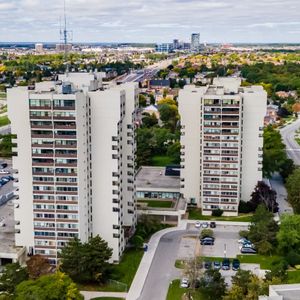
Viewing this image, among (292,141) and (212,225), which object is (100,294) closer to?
(212,225)

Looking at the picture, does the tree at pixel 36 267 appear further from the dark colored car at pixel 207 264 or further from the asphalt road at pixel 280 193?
the asphalt road at pixel 280 193

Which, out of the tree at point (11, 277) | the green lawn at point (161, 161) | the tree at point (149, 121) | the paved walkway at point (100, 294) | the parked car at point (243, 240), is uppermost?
the tree at point (149, 121)

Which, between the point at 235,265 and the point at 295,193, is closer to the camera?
the point at 235,265

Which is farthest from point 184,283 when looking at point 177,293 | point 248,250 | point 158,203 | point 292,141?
point 292,141

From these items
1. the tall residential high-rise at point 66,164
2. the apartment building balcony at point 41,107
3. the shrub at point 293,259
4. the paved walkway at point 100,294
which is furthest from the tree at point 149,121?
the paved walkway at point 100,294

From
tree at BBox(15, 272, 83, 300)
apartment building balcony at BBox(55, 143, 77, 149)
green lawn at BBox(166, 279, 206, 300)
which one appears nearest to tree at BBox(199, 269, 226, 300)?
green lawn at BBox(166, 279, 206, 300)

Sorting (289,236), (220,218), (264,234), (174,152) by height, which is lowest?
(220,218)
